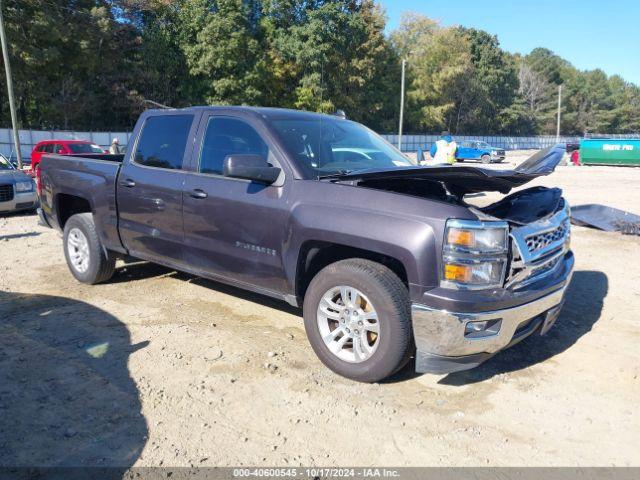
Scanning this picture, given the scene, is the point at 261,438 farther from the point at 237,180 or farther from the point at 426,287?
the point at 237,180

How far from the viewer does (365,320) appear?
368 cm

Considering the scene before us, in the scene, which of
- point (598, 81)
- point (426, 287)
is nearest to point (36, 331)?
point (426, 287)

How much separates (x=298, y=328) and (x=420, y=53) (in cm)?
6531

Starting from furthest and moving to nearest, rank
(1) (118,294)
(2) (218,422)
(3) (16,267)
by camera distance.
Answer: (3) (16,267) → (1) (118,294) → (2) (218,422)

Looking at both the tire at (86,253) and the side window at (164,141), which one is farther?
the tire at (86,253)

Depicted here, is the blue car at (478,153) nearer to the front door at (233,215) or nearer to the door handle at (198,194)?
the front door at (233,215)

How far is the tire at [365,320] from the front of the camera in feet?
11.5

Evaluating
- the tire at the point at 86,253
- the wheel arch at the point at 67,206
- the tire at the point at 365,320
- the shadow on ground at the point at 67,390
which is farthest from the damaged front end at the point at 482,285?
the wheel arch at the point at 67,206

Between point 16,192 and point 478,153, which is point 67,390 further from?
point 478,153

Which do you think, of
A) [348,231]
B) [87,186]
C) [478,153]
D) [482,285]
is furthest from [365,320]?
[478,153]

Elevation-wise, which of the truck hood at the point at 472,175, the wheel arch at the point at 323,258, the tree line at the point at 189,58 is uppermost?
the tree line at the point at 189,58

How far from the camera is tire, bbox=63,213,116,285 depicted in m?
5.86

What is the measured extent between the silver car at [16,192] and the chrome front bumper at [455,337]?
33.2ft

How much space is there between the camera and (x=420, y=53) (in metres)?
64.6
